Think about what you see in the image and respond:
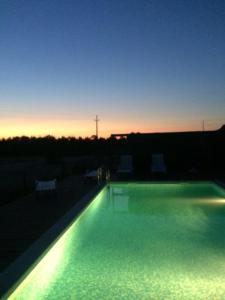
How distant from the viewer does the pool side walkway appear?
483 centimetres

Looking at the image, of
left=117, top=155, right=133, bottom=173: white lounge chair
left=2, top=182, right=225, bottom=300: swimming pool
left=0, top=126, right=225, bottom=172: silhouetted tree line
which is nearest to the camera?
left=2, top=182, right=225, bottom=300: swimming pool

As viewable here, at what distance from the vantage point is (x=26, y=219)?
22.4 ft

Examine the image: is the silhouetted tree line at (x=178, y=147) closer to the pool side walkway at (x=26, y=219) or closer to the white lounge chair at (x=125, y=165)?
the white lounge chair at (x=125, y=165)

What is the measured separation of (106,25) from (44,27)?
78.5 inches

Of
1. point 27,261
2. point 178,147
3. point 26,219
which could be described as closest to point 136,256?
point 27,261

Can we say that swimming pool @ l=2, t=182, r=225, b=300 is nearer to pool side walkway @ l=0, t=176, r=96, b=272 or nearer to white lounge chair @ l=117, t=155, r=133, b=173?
pool side walkway @ l=0, t=176, r=96, b=272

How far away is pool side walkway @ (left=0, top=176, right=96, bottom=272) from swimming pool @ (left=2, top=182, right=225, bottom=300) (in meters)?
0.51

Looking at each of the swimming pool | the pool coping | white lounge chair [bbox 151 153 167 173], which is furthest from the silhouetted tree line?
the pool coping

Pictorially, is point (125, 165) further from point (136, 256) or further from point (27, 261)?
point (27, 261)

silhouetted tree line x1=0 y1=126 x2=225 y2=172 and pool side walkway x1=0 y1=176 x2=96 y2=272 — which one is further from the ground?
silhouetted tree line x1=0 y1=126 x2=225 y2=172

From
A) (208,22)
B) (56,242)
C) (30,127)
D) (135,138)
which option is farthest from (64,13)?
(30,127)

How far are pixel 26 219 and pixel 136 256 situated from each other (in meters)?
2.44

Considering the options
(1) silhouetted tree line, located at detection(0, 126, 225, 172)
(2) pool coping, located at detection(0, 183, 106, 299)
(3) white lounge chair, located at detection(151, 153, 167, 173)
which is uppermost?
(1) silhouetted tree line, located at detection(0, 126, 225, 172)

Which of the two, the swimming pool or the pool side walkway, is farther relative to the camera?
the pool side walkway
